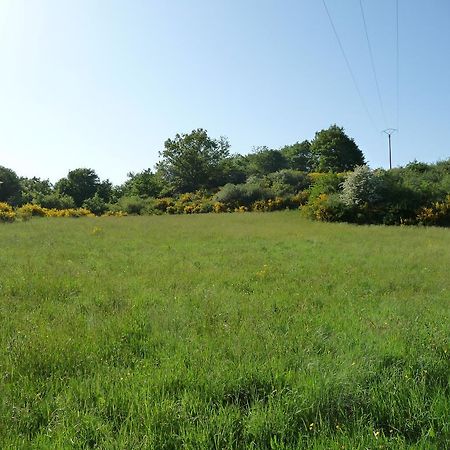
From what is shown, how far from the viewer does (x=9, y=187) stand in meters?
47.7

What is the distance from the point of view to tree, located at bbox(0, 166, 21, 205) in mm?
46312

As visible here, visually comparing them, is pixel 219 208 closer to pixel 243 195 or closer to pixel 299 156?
pixel 243 195

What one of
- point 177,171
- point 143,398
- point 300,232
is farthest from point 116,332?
point 177,171

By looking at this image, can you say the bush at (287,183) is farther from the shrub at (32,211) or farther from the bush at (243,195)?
the shrub at (32,211)

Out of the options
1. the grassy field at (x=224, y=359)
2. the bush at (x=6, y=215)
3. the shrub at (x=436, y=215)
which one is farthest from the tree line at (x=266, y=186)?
the grassy field at (x=224, y=359)

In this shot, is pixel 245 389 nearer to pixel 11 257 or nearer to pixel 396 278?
pixel 396 278

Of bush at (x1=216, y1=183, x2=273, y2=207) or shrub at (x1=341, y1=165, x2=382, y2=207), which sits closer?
shrub at (x1=341, y1=165, x2=382, y2=207)

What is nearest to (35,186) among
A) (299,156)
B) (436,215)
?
(299,156)

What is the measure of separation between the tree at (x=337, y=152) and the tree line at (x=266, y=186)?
0.16 metres

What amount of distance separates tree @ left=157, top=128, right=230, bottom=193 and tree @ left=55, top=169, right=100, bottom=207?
9.47 metres

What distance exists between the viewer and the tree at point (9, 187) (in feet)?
152

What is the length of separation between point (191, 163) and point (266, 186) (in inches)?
666

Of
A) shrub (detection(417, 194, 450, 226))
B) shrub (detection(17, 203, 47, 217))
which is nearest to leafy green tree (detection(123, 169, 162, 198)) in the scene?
shrub (detection(17, 203, 47, 217))

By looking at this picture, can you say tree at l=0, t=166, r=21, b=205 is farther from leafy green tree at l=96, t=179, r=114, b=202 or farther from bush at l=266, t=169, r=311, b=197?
bush at l=266, t=169, r=311, b=197
